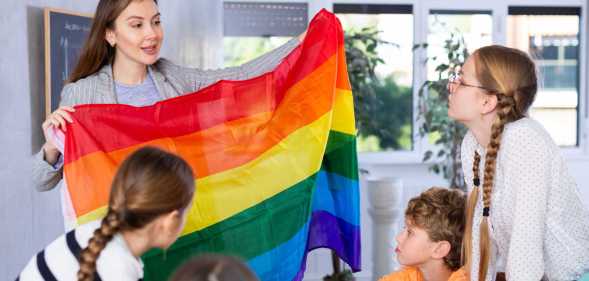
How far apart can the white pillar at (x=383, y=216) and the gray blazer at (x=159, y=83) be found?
3.06 metres

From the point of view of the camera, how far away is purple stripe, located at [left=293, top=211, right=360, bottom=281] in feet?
8.52

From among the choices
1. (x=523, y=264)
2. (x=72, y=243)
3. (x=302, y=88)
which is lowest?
(x=523, y=264)

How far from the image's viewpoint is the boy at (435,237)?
2613 mm

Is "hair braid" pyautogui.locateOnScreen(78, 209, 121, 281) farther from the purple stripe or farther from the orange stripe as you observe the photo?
the purple stripe

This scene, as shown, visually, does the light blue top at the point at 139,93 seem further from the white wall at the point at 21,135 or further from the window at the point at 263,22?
the window at the point at 263,22

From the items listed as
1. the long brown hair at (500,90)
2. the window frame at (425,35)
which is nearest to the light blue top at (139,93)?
the long brown hair at (500,90)

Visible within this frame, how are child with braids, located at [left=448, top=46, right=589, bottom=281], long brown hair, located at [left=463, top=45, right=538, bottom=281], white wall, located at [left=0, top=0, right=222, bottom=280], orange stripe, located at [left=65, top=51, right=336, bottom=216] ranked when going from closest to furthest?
child with braids, located at [left=448, top=46, right=589, bottom=281] → long brown hair, located at [left=463, top=45, right=538, bottom=281] → orange stripe, located at [left=65, top=51, right=336, bottom=216] → white wall, located at [left=0, top=0, right=222, bottom=280]

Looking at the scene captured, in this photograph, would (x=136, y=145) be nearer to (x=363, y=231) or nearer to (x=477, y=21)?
(x=363, y=231)

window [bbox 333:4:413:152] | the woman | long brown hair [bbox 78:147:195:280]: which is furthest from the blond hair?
window [bbox 333:4:413:152]

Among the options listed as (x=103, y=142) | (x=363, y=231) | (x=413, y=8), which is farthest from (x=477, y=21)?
(x=103, y=142)

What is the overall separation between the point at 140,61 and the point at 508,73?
0.95 metres

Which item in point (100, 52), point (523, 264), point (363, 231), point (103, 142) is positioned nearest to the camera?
point (523, 264)

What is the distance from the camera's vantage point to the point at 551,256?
2098mm

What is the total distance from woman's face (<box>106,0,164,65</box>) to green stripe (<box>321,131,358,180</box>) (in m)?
0.55
